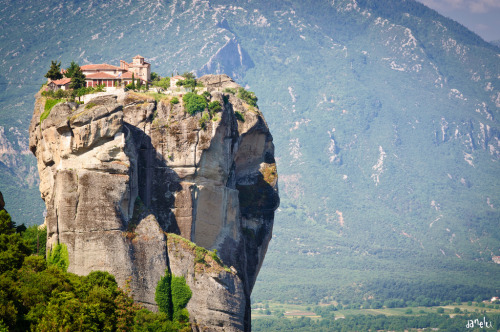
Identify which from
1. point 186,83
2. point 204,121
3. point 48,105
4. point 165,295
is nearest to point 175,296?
point 165,295

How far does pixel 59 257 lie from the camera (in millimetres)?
81688

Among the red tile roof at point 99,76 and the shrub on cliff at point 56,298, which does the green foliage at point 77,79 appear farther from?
the shrub on cliff at point 56,298

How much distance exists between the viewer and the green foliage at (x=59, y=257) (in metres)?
81.1

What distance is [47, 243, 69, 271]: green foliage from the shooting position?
266 feet

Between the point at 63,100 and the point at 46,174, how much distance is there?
6.88 m

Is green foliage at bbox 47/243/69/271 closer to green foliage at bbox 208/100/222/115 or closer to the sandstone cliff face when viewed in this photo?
the sandstone cliff face

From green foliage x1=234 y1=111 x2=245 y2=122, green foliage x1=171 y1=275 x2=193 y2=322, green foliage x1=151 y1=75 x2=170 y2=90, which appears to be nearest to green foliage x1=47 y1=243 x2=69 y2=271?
green foliage x1=171 y1=275 x2=193 y2=322

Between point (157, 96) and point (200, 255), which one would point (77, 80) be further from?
point (200, 255)

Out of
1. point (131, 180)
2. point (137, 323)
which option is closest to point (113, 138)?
point (131, 180)

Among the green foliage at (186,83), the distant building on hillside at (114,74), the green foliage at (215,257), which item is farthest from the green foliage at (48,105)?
the green foliage at (215,257)

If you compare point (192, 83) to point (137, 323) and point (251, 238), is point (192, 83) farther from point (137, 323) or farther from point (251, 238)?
point (137, 323)

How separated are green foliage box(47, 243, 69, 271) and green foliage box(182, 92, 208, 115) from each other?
17.6 meters

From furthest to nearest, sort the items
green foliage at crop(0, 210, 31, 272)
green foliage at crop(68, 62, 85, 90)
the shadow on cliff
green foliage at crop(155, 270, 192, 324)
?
green foliage at crop(68, 62, 85, 90)
the shadow on cliff
green foliage at crop(155, 270, 192, 324)
green foliage at crop(0, 210, 31, 272)

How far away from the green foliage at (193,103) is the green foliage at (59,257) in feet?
57.9
